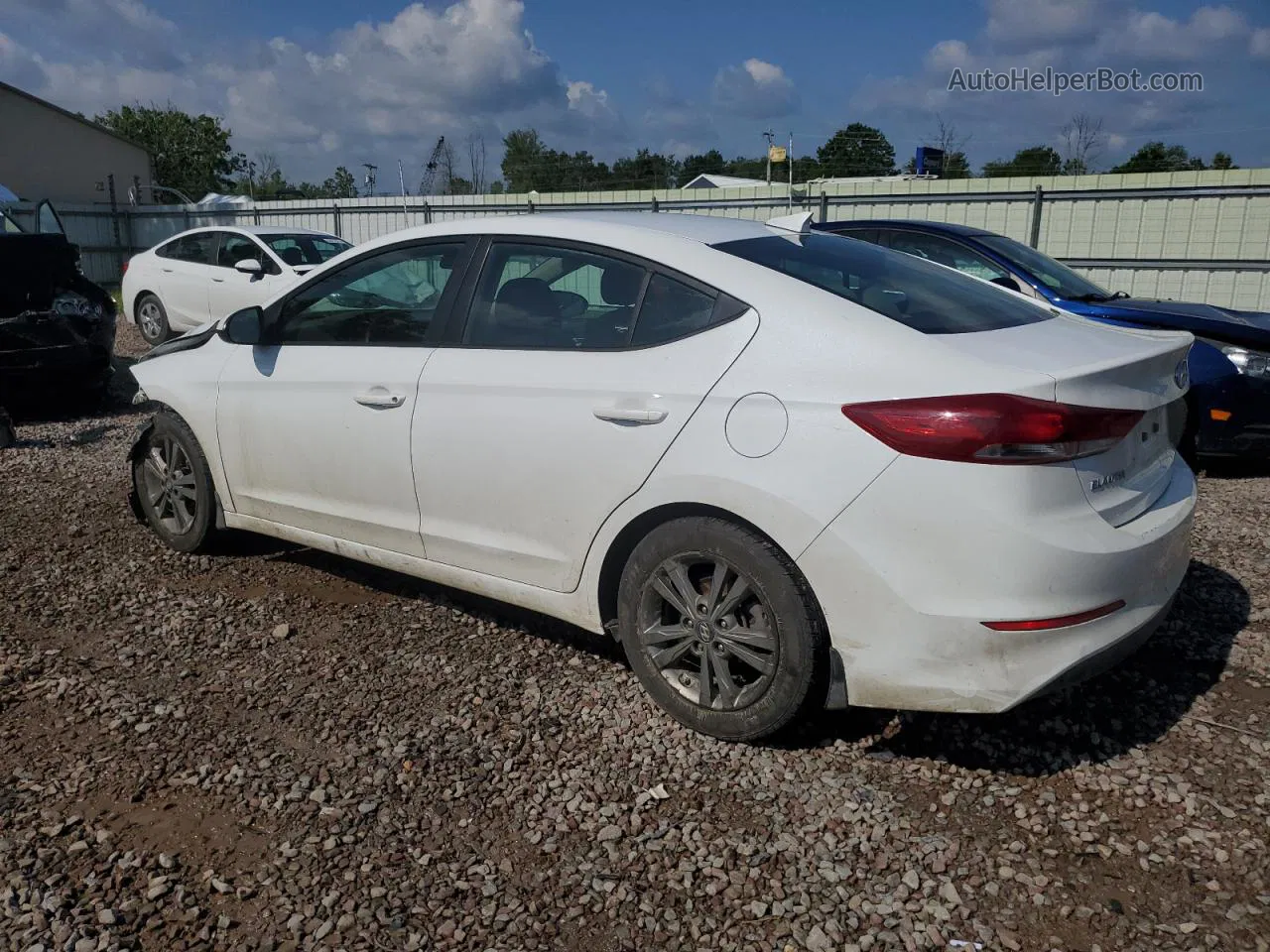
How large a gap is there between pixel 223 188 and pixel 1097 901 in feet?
184

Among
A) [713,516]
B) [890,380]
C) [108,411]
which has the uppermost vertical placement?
[890,380]

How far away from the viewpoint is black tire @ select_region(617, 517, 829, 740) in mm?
2996

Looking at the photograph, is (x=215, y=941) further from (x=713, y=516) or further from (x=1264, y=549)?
(x=1264, y=549)

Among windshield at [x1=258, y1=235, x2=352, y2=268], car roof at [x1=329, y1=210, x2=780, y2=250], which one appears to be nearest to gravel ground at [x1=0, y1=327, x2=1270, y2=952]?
car roof at [x1=329, y1=210, x2=780, y2=250]

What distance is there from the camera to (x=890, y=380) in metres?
2.85

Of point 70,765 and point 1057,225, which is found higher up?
point 1057,225

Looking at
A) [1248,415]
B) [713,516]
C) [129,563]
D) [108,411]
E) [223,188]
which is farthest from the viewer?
[223,188]

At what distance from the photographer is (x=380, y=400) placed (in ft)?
12.9

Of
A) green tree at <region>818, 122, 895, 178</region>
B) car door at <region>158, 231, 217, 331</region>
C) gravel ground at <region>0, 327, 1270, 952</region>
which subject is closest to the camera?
gravel ground at <region>0, 327, 1270, 952</region>

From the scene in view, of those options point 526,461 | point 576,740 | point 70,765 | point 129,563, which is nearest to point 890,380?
point 526,461

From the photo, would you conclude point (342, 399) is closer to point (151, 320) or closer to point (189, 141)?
point (151, 320)

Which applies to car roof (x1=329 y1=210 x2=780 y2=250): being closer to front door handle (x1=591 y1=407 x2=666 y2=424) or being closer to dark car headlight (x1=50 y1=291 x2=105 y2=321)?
front door handle (x1=591 y1=407 x2=666 y2=424)

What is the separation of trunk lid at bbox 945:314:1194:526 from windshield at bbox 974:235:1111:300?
12.8 ft

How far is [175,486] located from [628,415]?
9.24 feet
